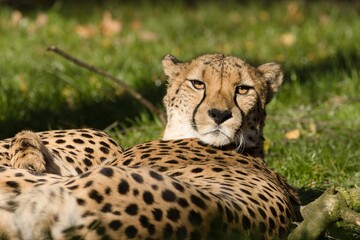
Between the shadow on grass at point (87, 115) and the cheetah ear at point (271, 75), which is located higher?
the cheetah ear at point (271, 75)

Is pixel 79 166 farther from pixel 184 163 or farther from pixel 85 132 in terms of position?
pixel 184 163

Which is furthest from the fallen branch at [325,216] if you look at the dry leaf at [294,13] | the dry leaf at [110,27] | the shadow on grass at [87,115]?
the dry leaf at [294,13]

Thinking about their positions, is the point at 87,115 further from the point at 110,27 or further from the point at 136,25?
the point at 136,25

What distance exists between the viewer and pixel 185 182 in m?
3.74

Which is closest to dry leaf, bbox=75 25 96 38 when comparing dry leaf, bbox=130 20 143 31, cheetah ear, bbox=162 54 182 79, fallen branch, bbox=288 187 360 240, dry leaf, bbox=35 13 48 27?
dry leaf, bbox=35 13 48 27

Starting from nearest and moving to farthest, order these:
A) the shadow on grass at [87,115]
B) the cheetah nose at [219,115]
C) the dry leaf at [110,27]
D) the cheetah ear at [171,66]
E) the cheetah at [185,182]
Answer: the cheetah at [185,182] → the cheetah nose at [219,115] → the cheetah ear at [171,66] → the shadow on grass at [87,115] → the dry leaf at [110,27]

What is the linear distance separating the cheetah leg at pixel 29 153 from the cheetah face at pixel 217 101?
2.62ft

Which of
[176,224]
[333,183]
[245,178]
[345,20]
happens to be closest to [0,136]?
[333,183]

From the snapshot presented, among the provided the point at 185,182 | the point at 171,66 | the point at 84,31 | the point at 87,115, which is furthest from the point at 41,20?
the point at 185,182

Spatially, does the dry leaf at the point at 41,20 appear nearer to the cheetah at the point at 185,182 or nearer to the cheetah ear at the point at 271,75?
the cheetah at the point at 185,182

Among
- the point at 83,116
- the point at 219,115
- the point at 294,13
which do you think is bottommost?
the point at 83,116

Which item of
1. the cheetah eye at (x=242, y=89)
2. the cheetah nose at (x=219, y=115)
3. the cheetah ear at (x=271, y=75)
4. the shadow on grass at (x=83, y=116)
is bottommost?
the shadow on grass at (x=83, y=116)

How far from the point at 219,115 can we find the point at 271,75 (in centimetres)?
82

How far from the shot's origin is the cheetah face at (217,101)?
4844mm
